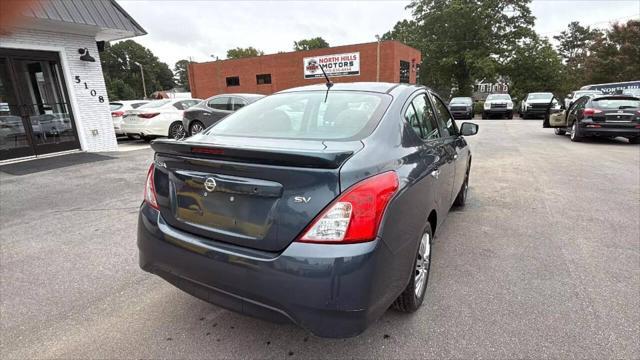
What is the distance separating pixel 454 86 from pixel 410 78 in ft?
44.9

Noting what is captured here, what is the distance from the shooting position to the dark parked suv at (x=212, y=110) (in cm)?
1059

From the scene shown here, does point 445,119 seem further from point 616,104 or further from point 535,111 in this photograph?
point 535,111

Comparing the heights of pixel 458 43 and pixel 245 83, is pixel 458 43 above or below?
above

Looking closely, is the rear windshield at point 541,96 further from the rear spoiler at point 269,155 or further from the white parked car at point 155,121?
the rear spoiler at point 269,155

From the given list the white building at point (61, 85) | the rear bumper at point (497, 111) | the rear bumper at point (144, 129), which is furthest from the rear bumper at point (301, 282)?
the rear bumper at point (497, 111)

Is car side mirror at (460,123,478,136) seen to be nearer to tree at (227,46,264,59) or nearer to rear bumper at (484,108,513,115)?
rear bumper at (484,108,513,115)

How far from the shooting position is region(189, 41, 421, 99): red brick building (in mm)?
27719

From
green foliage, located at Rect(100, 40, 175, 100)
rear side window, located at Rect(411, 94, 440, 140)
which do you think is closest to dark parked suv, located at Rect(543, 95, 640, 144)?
rear side window, located at Rect(411, 94, 440, 140)

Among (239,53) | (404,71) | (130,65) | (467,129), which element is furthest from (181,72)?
(467,129)

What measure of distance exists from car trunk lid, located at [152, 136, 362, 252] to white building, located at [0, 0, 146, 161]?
23.7ft

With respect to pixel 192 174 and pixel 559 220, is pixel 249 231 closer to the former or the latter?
pixel 192 174

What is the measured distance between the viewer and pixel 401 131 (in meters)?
2.49

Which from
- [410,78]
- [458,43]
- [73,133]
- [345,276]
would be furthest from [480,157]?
[458,43]

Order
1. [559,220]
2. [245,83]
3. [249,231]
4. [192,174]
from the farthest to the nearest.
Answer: [245,83] → [559,220] → [192,174] → [249,231]
